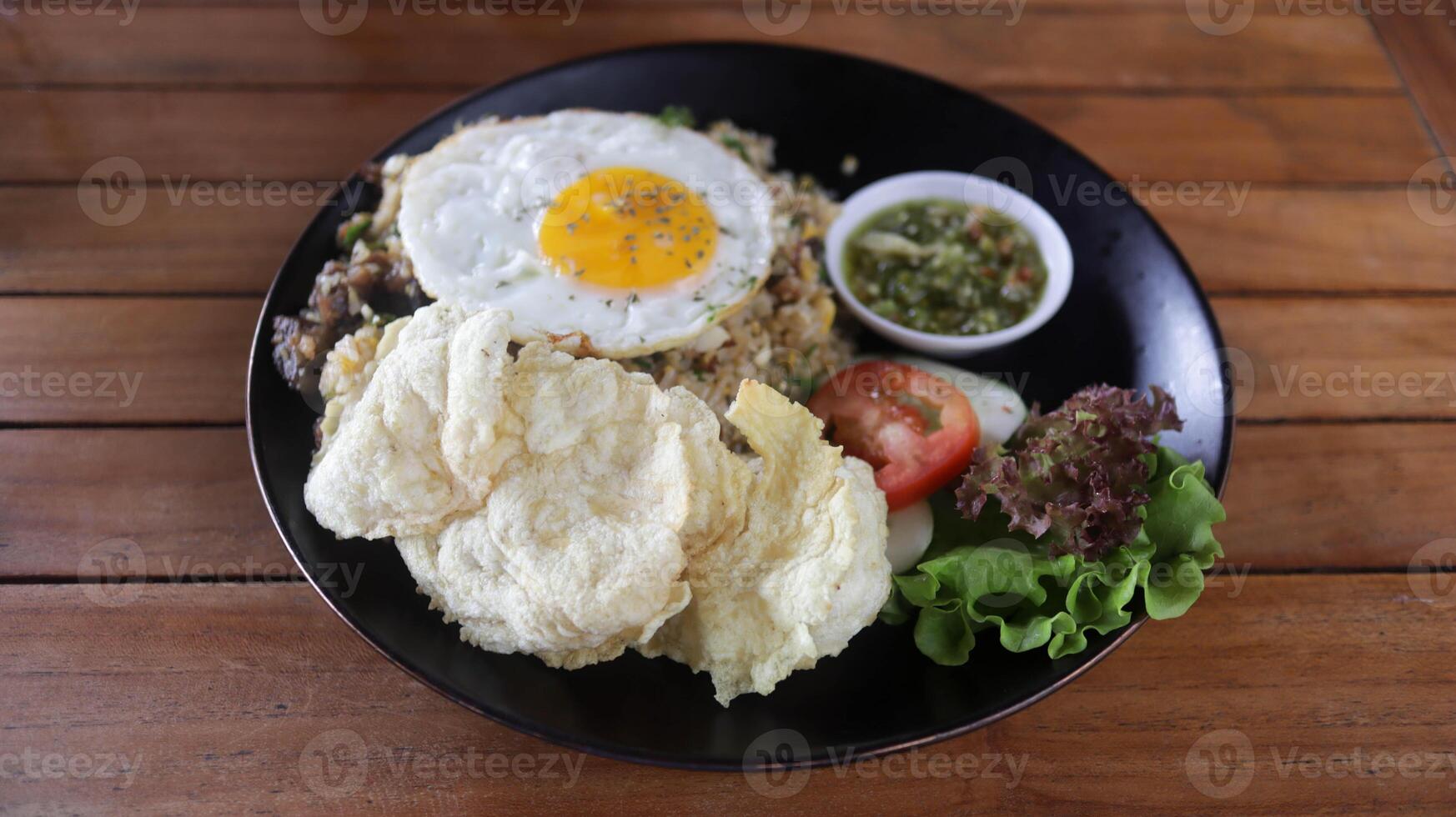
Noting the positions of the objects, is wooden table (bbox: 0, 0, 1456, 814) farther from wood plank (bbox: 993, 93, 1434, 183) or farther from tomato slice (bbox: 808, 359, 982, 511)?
tomato slice (bbox: 808, 359, 982, 511)

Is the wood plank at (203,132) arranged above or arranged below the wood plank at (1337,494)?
above

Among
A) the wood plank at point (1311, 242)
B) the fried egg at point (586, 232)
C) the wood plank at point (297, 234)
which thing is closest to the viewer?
the fried egg at point (586, 232)

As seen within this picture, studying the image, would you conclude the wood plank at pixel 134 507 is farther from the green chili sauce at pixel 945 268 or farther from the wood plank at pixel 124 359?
the green chili sauce at pixel 945 268

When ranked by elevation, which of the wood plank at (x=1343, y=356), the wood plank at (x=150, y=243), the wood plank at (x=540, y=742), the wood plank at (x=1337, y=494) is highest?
the wood plank at (x=150, y=243)

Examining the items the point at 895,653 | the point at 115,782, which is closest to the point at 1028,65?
the point at 895,653

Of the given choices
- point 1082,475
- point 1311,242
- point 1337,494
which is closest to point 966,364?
point 1082,475

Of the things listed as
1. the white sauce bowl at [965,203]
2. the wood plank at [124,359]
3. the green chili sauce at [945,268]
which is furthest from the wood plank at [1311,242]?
the wood plank at [124,359]

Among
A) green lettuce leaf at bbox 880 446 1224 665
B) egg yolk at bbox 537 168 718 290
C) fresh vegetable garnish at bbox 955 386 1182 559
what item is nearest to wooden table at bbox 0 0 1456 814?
green lettuce leaf at bbox 880 446 1224 665
